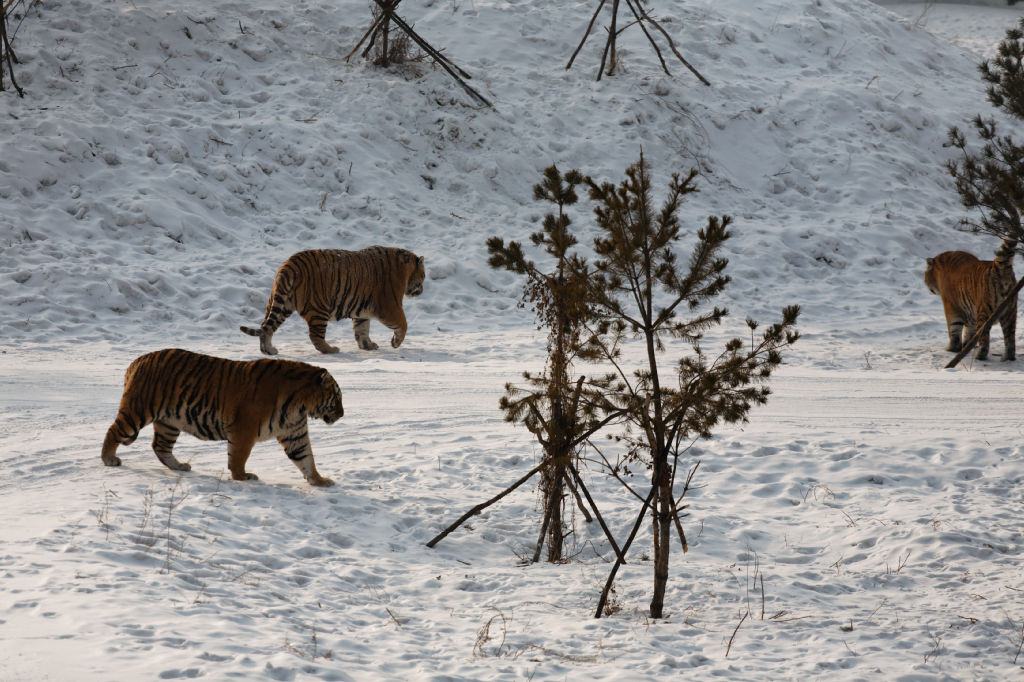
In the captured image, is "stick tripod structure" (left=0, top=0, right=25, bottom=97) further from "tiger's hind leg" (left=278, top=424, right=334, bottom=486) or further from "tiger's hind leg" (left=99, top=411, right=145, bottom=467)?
"tiger's hind leg" (left=278, top=424, right=334, bottom=486)

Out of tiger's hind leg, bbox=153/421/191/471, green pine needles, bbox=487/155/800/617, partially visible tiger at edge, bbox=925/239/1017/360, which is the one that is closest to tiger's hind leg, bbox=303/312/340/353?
tiger's hind leg, bbox=153/421/191/471

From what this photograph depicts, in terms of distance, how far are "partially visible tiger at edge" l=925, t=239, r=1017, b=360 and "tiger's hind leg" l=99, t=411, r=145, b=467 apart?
34.4 feet

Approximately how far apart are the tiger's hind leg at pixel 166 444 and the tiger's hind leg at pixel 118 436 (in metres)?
0.14

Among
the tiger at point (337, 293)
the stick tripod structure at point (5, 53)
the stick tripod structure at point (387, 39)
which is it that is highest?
the stick tripod structure at point (387, 39)

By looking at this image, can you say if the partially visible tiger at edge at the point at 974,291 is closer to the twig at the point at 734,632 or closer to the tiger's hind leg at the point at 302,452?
the twig at the point at 734,632

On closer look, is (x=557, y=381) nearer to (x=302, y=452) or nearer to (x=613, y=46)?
(x=302, y=452)

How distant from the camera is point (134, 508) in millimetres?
6125

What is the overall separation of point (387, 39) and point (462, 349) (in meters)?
9.98

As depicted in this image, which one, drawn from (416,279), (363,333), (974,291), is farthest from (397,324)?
(974,291)

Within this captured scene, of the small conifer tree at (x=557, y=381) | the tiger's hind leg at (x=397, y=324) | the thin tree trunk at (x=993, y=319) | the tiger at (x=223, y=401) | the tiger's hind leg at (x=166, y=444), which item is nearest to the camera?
the small conifer tree at (x=557, y=381)

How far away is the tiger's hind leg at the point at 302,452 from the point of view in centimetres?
707

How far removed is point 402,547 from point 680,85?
55.6ft

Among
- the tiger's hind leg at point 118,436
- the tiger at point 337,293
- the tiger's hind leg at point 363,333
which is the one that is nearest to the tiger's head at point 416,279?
the tiger at point 337,293

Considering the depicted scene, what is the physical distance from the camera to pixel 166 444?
7137mm
